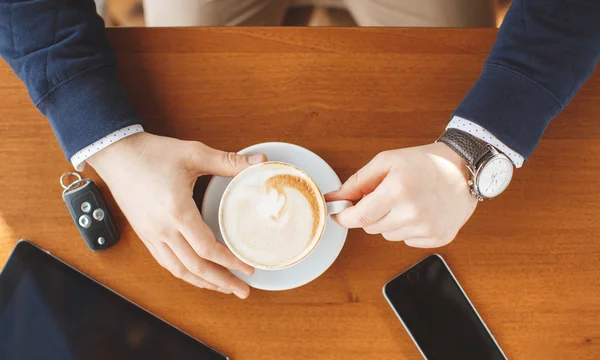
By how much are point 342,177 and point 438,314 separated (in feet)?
0.90

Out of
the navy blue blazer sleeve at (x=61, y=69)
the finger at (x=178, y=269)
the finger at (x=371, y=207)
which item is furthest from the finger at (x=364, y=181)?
the navy blue blazer sleeve at (x=61, y=69)

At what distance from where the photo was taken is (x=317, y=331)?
0.73 metres

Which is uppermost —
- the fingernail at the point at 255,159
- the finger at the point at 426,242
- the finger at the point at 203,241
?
the finger at the point at 426,242

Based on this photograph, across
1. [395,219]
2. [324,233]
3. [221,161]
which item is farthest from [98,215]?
[395,219]

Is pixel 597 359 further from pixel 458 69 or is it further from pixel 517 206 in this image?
pixel 458 69

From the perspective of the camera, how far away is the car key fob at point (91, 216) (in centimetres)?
73

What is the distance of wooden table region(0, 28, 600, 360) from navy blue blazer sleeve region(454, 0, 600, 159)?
0.29 feet

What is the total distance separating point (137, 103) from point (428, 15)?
0.65m

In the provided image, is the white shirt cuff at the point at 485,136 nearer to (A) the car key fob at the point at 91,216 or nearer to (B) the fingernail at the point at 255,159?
(B) the fingernail at the point at 255,159

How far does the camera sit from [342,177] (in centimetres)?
76

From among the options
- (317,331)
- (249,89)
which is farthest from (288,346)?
(249,89)

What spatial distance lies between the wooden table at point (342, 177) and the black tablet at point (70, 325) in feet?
0.09

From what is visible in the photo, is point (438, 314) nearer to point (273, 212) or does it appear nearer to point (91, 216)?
point (273, 212)

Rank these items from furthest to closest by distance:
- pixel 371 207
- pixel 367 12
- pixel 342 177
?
pixel 367 12, pixel 342 177, pixel 371 207
